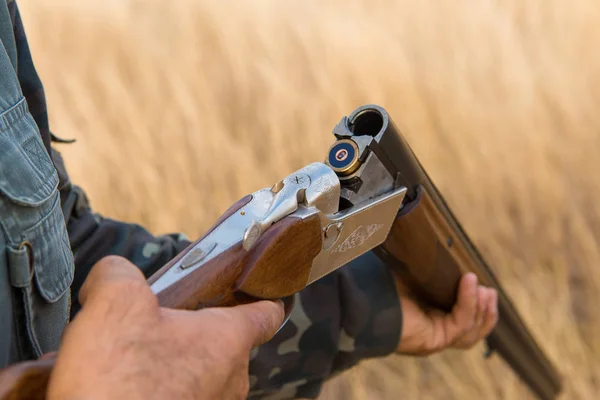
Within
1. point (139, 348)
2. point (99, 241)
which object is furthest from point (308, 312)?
point (139, 348)

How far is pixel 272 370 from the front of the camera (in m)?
1.28

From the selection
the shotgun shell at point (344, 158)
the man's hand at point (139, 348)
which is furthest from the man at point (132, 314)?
the shotgun shell at point (344, 158)

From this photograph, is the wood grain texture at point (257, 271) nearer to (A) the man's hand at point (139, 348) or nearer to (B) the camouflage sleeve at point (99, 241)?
(A) the man's hand at point (139, 348)

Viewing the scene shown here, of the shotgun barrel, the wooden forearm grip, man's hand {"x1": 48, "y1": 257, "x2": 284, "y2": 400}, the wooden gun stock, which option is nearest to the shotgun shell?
the shotgun barrel

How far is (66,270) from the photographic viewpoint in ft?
2.74

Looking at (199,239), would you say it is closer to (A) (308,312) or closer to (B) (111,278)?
(B) (111,278)

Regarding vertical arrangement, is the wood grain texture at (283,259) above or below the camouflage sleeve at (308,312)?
above

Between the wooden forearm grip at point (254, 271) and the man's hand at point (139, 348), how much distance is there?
5cm

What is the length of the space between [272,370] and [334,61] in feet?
4.96

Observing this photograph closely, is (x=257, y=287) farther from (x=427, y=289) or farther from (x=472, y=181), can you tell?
(x=472, y=181)

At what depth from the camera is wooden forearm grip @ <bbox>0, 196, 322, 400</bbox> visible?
692 millimetres

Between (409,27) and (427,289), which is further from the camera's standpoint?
(409,27)

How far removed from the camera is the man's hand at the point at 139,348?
20.2 inches

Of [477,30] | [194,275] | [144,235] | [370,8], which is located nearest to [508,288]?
[477,30]
